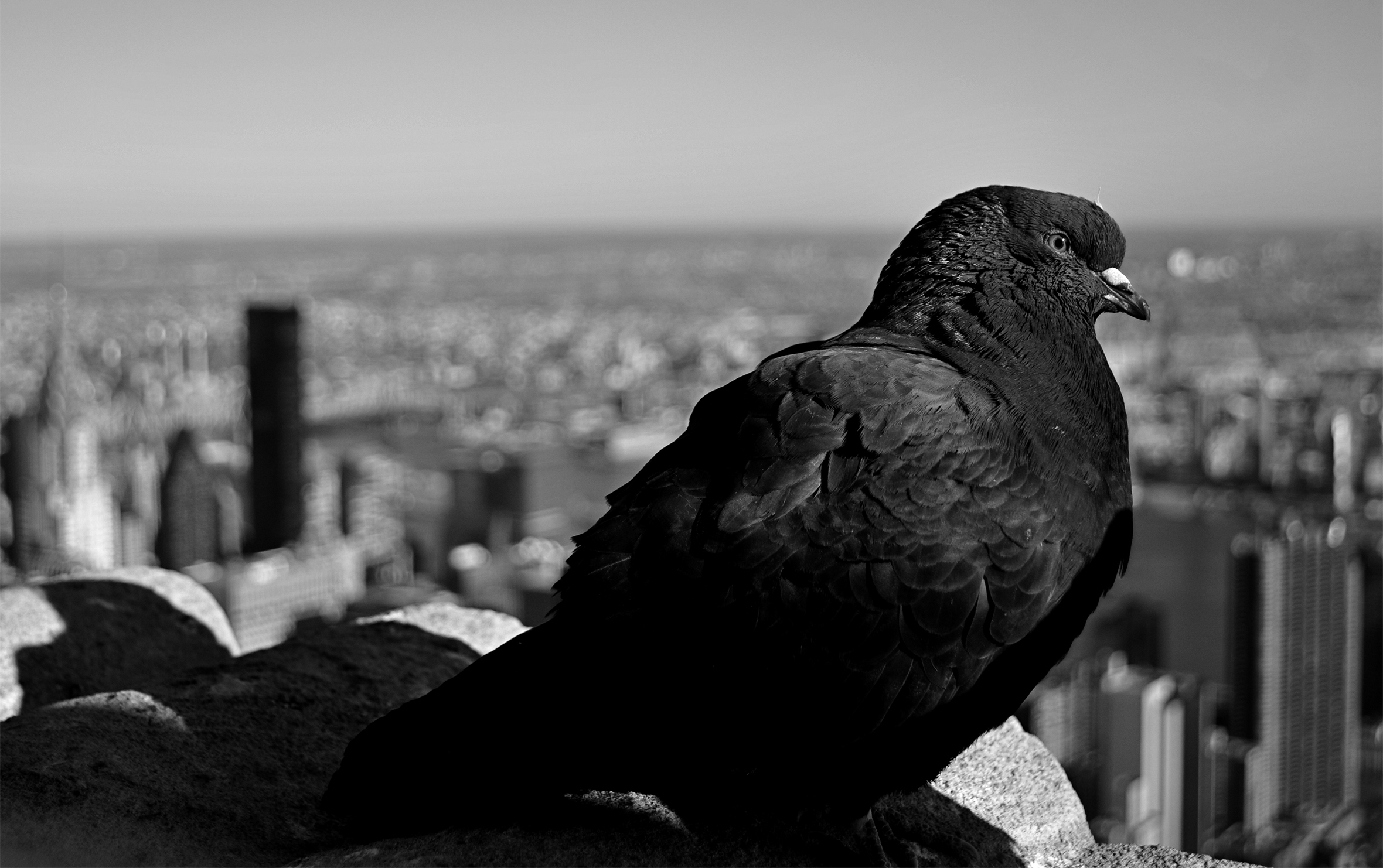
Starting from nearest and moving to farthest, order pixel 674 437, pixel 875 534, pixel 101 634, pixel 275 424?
pixel 875 534, pixel 101 634, pixel 275 424, pixel 674 437

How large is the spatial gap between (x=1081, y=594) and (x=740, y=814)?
0.95 meters

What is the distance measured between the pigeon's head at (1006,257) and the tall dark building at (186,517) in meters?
16.4

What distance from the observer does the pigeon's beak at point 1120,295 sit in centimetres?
310

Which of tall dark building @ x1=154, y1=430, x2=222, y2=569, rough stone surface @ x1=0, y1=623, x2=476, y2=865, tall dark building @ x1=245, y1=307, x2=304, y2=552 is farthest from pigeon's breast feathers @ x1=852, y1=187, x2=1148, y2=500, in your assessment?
tall dark building @ x1=154, y1=430, x2=222, y2=569

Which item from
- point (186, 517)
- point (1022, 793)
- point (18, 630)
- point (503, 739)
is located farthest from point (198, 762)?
point (186, 517)

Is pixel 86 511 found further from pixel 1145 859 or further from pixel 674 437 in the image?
pixel 1145 859

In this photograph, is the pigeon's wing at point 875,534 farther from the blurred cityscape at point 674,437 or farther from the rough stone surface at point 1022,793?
the blurred cityscape at point 674,437

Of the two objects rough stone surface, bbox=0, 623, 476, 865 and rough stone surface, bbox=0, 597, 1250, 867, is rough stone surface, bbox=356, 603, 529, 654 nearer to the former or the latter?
rough stone surface, bbox=0, 623, 476, 865

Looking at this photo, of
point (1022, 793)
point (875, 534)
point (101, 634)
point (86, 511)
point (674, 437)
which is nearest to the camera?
point (875, 534)

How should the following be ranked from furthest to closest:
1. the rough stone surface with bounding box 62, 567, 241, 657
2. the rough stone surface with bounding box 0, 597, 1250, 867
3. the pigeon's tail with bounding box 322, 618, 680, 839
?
the rough stone surface with bounding box 62, 567, 241, 657 → the rough stone surface with bounding box 0, 597, 1250, 867 → the pigeon's tail with bounding box 322, 618, 680, 839

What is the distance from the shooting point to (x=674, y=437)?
21.6 metres

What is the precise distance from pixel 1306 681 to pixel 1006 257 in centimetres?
925

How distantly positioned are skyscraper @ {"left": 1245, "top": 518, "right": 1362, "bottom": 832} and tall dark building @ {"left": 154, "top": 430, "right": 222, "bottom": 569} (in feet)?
42.9

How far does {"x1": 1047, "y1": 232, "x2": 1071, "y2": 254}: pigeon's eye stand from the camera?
301cm
